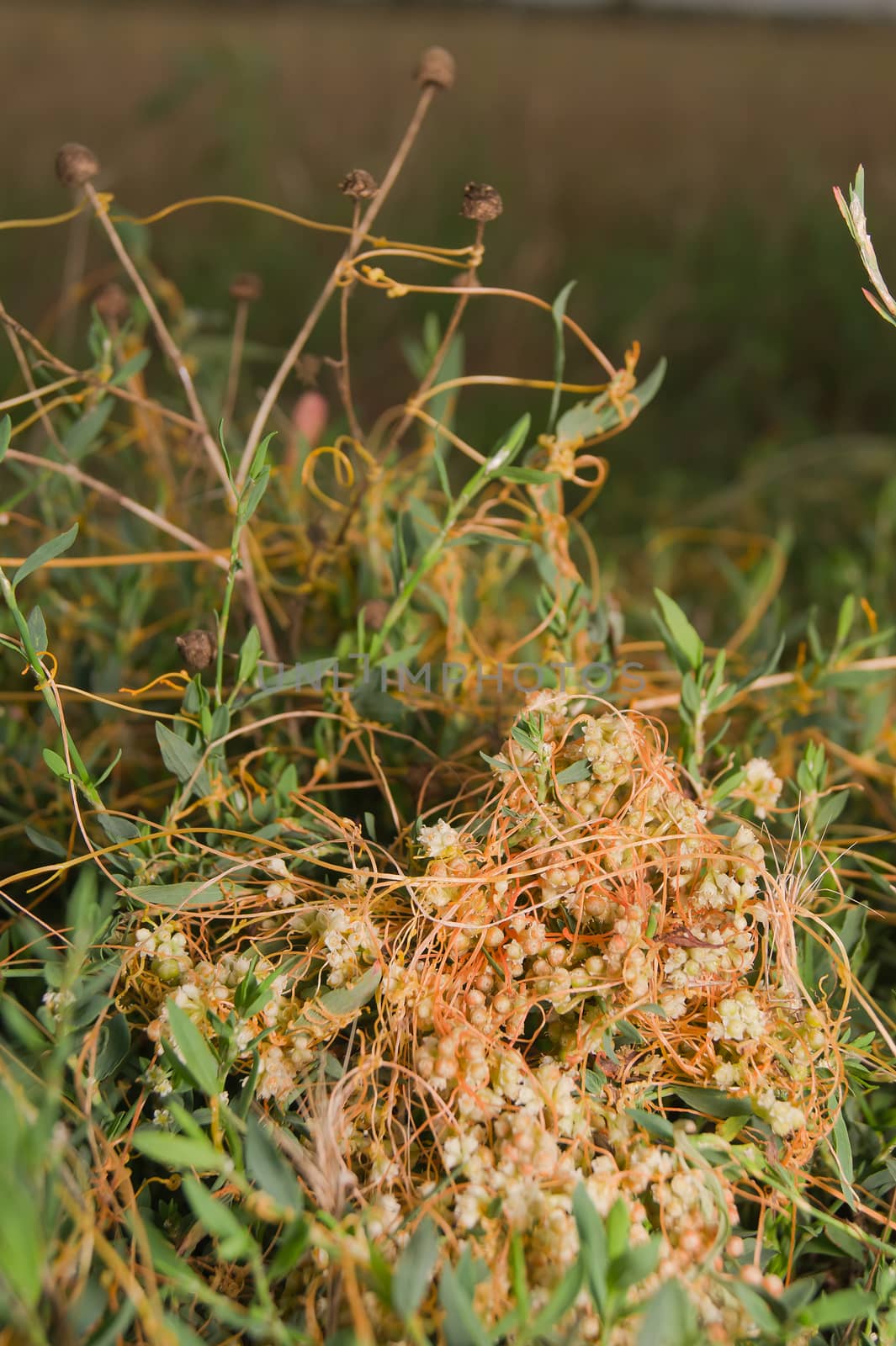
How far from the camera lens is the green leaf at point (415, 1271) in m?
0.39

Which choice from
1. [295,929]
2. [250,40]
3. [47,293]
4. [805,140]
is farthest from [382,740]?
[250,40]

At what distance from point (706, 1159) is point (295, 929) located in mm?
239

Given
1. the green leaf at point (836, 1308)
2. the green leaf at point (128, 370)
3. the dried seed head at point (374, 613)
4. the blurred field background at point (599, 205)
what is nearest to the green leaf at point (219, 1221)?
the green leaf at point (836, 1308)

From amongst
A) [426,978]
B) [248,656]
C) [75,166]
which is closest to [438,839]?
[426,978]

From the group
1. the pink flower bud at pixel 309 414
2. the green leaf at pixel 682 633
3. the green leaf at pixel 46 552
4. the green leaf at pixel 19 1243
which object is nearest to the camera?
the green leaf at pixel 19 1243

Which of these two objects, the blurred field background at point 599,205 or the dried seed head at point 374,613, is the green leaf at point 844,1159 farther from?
the blurred field background at point 599,205

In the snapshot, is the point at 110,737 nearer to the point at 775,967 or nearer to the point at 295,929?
the point at 295,929

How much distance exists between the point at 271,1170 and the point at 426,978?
0.13 m

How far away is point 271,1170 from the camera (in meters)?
0.43

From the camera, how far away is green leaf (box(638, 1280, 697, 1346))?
383 mm

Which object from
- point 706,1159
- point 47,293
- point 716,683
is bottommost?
point 47,293

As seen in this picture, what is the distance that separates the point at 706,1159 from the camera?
1.69 ft

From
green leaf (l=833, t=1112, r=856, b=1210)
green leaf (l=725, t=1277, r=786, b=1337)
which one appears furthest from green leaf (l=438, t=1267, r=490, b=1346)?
green leaf (l=833, t=1112, r=856, b=1210)

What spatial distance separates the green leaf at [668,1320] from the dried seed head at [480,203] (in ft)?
1.75
